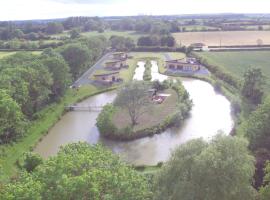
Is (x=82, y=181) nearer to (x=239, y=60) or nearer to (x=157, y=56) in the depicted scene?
(x=239, y=60)

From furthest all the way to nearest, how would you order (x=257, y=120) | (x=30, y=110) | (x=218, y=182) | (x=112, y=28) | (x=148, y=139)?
(x=112, y=28) → (x=30, y=110) → (x=148, y=139) → (x=257, y=120) → (x=218, y=182)


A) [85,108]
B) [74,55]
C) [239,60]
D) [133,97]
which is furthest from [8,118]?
[239,60]

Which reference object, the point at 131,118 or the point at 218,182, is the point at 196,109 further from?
the point at 218,182

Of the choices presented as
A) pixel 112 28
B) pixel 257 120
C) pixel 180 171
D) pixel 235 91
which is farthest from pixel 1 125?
pixel 112 28

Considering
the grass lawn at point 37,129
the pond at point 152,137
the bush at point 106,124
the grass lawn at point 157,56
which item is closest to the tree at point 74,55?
the grass lawn at point 37,129

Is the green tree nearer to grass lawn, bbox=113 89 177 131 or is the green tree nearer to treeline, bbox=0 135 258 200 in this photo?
treeline, bbox=0 135 258 200

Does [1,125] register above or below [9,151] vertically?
above
